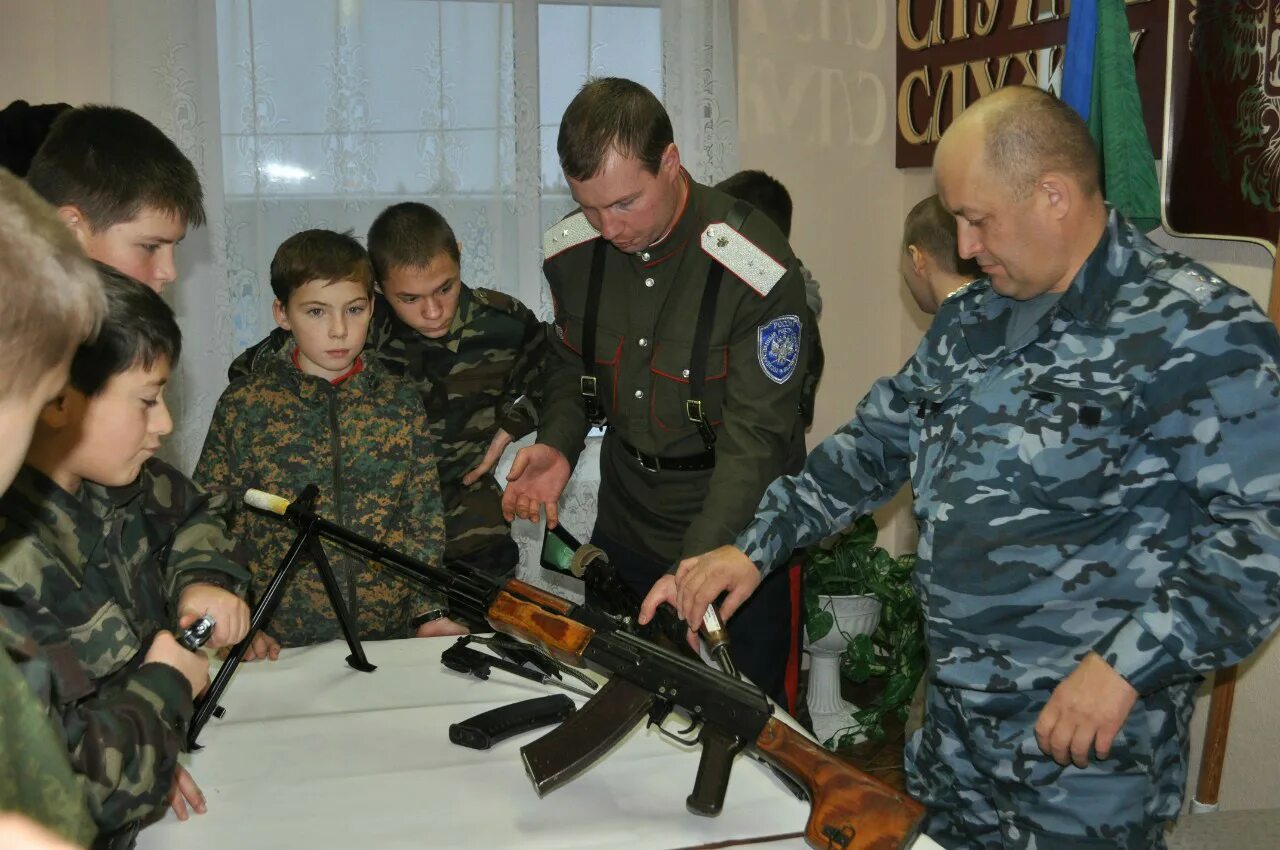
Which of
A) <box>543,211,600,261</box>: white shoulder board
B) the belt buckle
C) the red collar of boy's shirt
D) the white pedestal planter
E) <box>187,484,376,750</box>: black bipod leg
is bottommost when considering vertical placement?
the white pedestal planter

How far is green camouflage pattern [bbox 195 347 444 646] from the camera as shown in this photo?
2496 millimetres

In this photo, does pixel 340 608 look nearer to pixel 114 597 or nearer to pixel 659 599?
pixel 114 597

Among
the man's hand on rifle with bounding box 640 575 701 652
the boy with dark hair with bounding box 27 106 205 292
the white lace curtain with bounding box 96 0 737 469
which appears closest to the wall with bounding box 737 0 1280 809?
the white lace curtain with bounding box 96 0 737 469

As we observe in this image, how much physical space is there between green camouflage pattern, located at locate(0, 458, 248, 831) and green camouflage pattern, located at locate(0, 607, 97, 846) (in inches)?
7.3

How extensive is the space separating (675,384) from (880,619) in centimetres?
182

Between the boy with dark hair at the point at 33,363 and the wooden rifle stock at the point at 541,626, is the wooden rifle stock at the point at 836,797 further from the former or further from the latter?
the boy with dark hair at the point at 33,363

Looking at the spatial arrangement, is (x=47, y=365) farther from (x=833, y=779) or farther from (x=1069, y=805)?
(x=1069, y=805)

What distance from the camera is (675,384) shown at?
98.4 inches

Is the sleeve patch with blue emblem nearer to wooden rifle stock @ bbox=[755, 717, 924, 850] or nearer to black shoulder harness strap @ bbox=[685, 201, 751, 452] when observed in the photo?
black shoulder harness strap @ bbox=[685, 201, 751, 452]

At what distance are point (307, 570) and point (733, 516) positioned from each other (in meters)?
0.95

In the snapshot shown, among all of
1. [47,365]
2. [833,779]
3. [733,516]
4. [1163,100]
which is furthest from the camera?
[1163,100]

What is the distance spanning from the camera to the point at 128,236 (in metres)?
2.06

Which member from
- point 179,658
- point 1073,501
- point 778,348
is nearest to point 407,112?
point 778,348

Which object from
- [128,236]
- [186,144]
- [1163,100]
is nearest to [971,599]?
[128,236]
